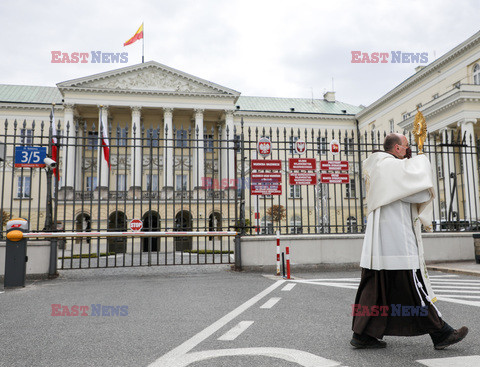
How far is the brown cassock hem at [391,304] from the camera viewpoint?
379 centimetres

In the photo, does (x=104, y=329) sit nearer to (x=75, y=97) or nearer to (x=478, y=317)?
(x=478, y=317)

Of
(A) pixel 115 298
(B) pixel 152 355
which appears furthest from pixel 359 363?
(A) pixel 115 298

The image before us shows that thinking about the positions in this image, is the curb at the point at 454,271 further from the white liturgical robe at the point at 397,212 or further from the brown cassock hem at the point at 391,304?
the brown cassock hem at the point at 391,304

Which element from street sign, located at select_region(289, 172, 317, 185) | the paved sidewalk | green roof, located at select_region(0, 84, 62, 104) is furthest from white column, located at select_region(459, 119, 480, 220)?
green roof, located at select_region(0, 84, 62, 104)

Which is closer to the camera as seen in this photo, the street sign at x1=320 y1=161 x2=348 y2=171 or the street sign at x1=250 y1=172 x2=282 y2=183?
the street sign at x1=250 y1=172 x2=282 y2=183

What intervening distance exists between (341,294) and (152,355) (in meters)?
4.49

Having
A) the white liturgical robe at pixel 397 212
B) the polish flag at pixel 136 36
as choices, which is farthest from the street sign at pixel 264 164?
the polish flag at pixel 136 36

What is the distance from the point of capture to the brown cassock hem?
12.4 ft

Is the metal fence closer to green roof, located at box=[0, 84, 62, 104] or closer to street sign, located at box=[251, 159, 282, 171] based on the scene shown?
street sign, located at box=[251, 159, 282, 171]

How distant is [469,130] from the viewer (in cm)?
2634

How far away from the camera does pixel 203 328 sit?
4.94 metres

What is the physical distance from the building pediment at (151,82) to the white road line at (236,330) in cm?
4821

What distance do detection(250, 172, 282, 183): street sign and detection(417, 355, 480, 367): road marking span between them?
851cm

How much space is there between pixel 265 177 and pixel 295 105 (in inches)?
2027
